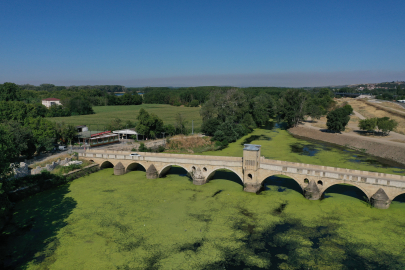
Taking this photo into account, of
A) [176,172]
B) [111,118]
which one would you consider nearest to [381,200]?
[176,172]

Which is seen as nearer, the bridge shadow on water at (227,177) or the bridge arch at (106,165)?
the bridge shadow on water at (227,177)

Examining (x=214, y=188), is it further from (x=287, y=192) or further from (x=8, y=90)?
(x=8, y=90)

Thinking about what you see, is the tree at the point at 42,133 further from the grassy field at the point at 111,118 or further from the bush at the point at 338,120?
the bush at the point at 338,120

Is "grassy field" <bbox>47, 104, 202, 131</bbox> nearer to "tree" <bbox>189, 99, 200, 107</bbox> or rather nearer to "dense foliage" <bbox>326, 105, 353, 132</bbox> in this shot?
"tree" <bbox>189, 99, 200, 107</bbox>

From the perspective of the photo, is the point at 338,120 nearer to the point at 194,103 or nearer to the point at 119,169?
the point at 119,169

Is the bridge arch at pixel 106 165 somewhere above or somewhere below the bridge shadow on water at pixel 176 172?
above

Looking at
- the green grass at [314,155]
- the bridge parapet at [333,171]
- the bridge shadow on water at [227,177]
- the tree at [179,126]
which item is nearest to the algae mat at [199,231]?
the bridge shadow on water at [227,177]

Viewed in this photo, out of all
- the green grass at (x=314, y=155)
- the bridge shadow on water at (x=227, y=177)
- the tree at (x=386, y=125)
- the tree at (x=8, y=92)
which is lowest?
the bridge shadow on water at (x=227, y=177)

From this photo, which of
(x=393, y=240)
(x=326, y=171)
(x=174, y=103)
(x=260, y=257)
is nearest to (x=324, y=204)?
(x=326, y=171)
